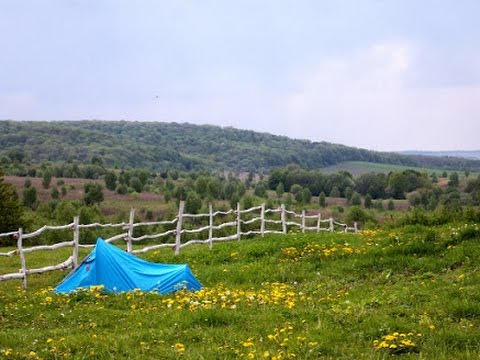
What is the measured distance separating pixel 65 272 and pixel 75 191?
91375 mm

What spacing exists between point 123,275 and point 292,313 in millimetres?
5597

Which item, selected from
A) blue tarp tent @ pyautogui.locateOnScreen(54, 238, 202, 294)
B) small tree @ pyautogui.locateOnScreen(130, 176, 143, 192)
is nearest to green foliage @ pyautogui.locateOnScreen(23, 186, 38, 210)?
small tree @ pyautogui.locateOnScreen(130, 176, 143, 192)

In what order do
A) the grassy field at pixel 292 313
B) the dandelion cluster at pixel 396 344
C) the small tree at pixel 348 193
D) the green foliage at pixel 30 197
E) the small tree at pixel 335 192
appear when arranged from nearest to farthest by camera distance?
the dandelion cluster at pixel 396 344, the grassy field at pixel 292 313, the green foliage at pixel 30 197, the small tree at pixel 348 193, the small tree at pixel 335 192

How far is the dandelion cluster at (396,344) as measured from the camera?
25.0 ft

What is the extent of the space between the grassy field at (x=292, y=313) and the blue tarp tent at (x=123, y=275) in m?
0.85

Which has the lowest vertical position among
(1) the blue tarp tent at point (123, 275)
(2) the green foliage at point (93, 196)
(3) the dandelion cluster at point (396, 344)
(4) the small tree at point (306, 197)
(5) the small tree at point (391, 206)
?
(5) the small tree at point (391, 206)

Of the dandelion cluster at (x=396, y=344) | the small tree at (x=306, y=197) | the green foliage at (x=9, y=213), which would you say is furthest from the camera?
the small tree at (x=306, y=197)

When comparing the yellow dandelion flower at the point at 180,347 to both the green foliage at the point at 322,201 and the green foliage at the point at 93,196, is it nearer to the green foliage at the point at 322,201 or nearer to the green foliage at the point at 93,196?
the green foliage at the point at 93,196


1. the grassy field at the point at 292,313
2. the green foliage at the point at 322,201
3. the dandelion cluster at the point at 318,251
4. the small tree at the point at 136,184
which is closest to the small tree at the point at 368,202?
the green foliage at the point at 322,201

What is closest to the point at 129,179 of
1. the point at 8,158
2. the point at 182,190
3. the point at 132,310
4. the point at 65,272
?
the point at 182,190

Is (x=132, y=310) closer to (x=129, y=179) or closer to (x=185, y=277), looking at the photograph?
(x=185, y=277)

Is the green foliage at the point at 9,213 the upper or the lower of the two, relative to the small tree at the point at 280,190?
upper

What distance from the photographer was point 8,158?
14125cm

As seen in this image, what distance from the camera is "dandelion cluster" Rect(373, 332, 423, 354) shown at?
7.62 meters
